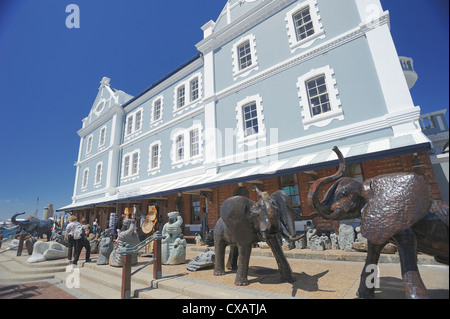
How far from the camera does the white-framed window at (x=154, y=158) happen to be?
1458cm

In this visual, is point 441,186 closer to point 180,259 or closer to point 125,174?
point 180,259

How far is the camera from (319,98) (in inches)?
336

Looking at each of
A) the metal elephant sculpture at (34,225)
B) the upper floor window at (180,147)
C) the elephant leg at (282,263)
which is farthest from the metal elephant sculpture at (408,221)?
the metal elephant sculpture at (34,225)

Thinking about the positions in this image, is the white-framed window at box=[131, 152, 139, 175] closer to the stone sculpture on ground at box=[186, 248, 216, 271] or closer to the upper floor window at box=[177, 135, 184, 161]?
the upper floor window at box=[177, 135, 184, 161]

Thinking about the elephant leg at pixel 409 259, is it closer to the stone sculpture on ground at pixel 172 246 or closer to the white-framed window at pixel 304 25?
the stone sculpture on ground at pixel 172 246

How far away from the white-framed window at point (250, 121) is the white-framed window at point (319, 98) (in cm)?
193

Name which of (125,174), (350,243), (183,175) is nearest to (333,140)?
(350,243)

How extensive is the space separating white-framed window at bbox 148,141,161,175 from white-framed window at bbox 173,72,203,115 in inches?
116

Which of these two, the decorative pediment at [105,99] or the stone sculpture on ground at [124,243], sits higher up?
the decorative pediment at [105,99]

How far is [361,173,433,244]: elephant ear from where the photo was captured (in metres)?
2.06

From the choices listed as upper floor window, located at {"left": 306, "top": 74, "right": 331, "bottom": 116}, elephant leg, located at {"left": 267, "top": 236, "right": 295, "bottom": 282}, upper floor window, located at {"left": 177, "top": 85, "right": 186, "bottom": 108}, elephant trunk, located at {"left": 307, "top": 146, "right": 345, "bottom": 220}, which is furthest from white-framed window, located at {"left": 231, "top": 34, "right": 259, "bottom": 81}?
elephant trunk, located at {"left": 307, "top": 146, "right": 345, "bottom": 220}

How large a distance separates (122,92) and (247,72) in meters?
15.9

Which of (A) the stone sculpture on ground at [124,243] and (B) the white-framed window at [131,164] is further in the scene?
(B) the white-framed window at [131,164]
